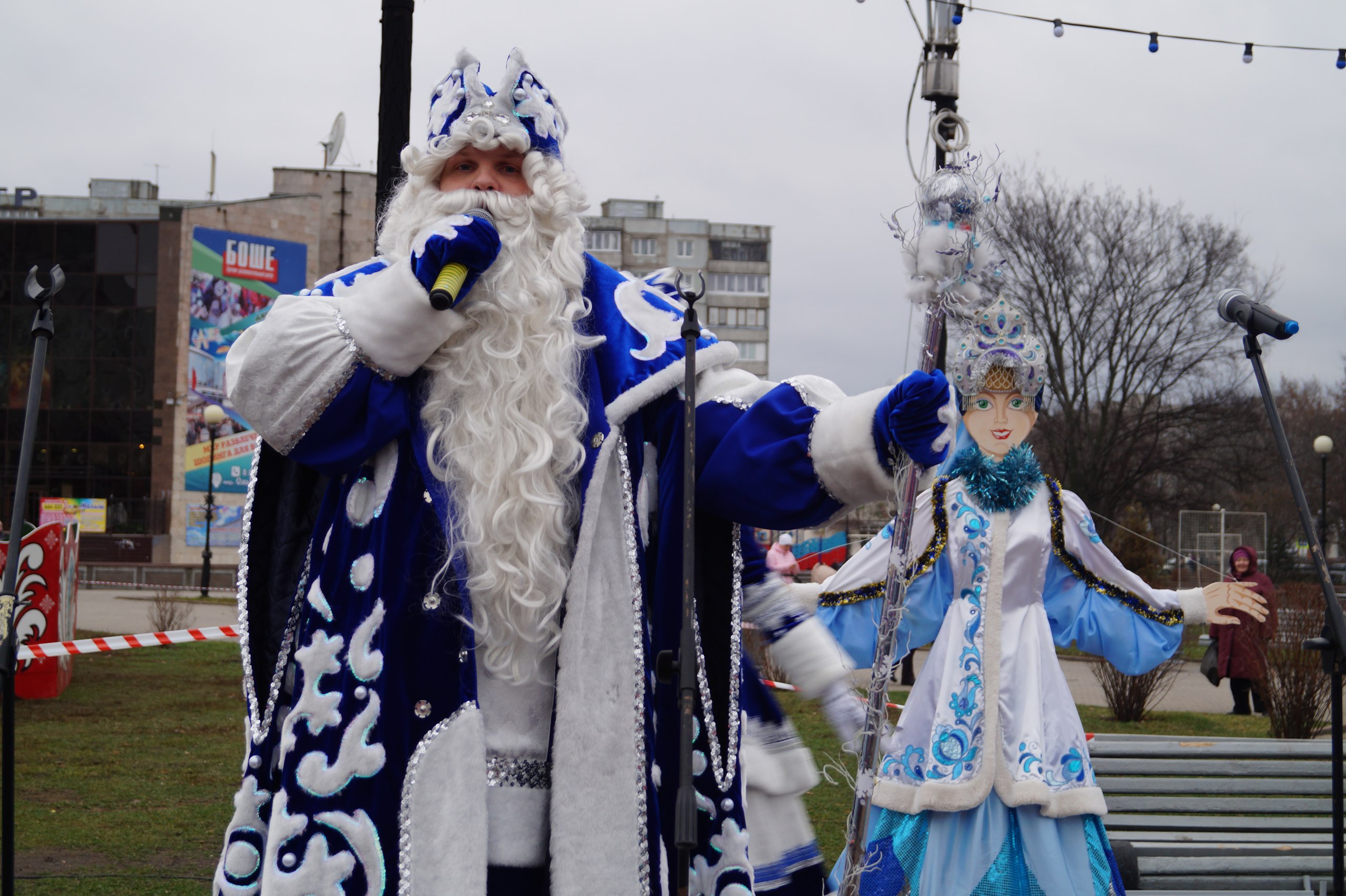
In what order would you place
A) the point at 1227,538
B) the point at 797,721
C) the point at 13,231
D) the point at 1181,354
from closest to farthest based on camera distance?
the point at 797,721, the point at 1181,354, the point at 1227,538, the point at 13,231

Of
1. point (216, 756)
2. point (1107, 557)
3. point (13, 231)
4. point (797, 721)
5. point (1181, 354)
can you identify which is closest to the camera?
point (1107, 557)

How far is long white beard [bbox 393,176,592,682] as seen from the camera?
2.57m

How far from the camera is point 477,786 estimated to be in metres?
2.46

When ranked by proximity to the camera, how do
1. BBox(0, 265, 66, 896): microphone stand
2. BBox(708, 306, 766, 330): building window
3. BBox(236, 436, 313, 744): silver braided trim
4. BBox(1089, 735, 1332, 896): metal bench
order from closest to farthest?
1. BBox(236, 436, 313, 744): silver braided trim
2. BBox(0, 265, 66, 896): microphone stand
3. BBox(1089, 735, 1332, 896): metal bench
4. BBox(708, 306, 766, 330): building window

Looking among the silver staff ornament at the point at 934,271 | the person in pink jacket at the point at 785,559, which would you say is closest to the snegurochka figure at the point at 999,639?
the silver staff ornament at the point at 934,271

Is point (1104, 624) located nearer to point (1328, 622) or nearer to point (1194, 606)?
point (1194, 606)

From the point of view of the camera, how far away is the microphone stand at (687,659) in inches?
96.1

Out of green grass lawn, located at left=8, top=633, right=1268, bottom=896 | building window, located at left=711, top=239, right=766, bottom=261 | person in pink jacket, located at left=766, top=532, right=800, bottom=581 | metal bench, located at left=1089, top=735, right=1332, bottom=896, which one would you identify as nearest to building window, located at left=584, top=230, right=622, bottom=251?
building window, located at left=711, top=239, right=766, bottom=261

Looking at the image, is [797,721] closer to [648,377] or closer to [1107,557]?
[1107,557]

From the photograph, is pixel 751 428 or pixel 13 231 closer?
pixel 751 428

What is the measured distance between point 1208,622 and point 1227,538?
97.1ft

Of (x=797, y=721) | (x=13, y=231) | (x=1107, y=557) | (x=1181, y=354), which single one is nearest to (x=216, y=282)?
(x=13, y=231)

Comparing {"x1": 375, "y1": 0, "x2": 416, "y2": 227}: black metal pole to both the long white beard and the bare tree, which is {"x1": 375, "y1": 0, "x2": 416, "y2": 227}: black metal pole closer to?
the long white beard

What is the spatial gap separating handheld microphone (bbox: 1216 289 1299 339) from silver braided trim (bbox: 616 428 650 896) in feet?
8.11
